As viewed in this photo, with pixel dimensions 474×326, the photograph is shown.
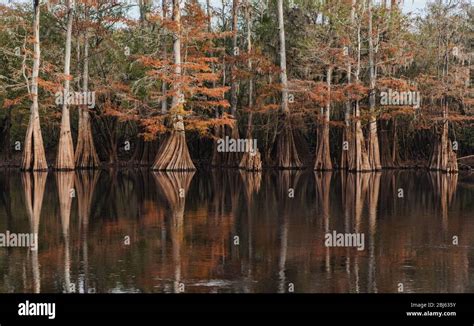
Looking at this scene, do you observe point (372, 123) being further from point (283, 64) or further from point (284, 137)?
point (283, 64)

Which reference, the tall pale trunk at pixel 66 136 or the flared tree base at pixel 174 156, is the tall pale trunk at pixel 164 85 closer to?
the flared tree base at pixel 174 156

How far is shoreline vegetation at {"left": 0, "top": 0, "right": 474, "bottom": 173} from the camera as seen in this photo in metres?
35.2

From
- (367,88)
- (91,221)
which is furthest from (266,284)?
(367,88)

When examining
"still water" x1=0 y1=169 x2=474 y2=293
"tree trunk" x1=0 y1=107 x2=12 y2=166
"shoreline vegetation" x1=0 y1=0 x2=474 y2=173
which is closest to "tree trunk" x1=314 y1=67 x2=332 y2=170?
"shoreline vegetation" x1=0 y1=0 x2=474 y2=173

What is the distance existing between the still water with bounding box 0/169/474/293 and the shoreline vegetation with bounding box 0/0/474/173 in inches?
355

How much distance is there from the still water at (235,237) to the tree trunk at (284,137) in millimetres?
9920

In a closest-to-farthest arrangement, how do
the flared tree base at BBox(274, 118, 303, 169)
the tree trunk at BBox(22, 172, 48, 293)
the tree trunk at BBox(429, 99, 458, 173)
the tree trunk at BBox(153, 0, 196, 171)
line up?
the tree trunk at BBox(22, 172, 48, 293), the tree trunk at BBox(429, 99, 458, 173), the tree trunk at BBox(153, 0, 196, 171), the flared tree base at BBox(274, 118, 303, 169)

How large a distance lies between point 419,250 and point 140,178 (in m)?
19.3

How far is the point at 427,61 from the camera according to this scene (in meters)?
38.7

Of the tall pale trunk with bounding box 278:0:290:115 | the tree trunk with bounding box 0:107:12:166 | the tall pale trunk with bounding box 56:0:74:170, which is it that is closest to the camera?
the tall pale trunk with bounding box 56:0:74:170

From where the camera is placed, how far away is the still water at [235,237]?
10469 mm

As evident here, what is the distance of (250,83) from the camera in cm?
3975

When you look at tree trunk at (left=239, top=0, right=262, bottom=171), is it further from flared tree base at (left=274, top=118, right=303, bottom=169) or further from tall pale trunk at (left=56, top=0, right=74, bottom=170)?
tall pale trunk at (left=56, top=0, right=74, bottom=170)

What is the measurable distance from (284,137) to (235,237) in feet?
74.4
